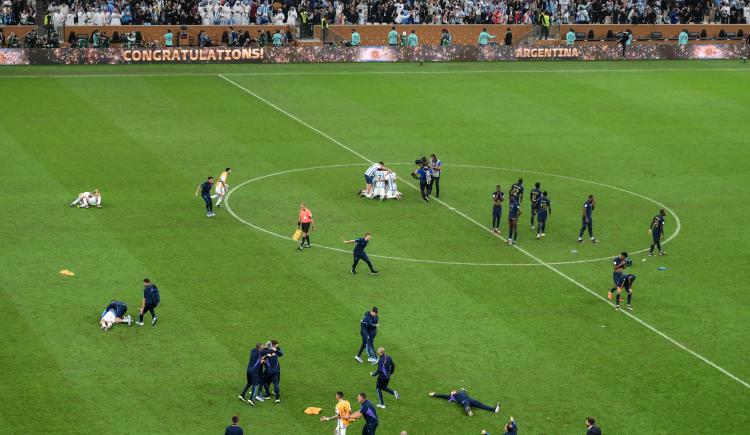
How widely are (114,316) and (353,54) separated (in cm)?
5069

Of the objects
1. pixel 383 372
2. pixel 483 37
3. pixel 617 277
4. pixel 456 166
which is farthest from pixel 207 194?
pixel 483 37

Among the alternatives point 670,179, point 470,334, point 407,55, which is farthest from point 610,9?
point 470,334

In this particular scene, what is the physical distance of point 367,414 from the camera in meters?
29.9

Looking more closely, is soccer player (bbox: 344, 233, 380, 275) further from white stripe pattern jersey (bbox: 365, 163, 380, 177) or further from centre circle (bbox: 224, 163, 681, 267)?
white stripe pattern jersey (bbox: 365, 163, 380, 177)

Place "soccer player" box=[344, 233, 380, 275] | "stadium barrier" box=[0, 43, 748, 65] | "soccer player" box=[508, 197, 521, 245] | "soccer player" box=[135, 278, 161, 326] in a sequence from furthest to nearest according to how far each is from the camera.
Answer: "stadium barrier" box=[0, 43, 748, 65] < "soccer player" box=[508, 197, 521, 245] < "soccer player" box=[344, 233, 380, 275] < "soccer player" box=[135, 278, 161, 326]

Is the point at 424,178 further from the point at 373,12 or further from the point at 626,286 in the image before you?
the point at 373,12

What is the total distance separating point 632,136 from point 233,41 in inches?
1252

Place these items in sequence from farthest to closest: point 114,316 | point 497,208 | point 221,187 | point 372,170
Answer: point 372,170 < point 221,187 < point 497,208 < point 114,316

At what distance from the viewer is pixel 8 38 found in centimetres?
8188

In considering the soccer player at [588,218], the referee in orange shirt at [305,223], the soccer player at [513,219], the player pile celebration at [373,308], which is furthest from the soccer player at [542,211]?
the referee in orange shirt at [305,223]

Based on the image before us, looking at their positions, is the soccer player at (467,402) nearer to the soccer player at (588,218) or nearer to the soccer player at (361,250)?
the soccer player at (361,250)

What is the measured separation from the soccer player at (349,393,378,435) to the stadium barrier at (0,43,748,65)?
54.6m

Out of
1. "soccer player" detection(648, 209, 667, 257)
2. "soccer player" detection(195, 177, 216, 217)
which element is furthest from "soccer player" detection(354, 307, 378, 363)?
"soccer player" detection(195, 177, 216, 217)

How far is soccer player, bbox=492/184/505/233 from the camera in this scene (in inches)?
1863
